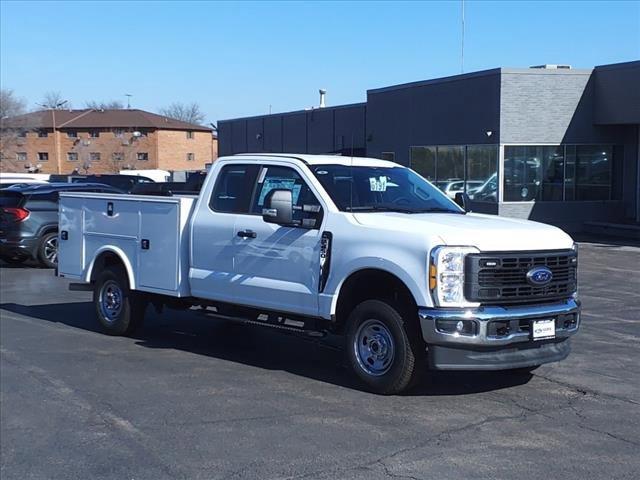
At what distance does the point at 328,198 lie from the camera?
7797mm

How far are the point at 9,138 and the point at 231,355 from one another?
66.1 m

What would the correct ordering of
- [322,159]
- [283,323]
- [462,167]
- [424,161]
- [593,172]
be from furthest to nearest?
[424,161] < [462,167] < [593,172] < [322,159] < [283,323]

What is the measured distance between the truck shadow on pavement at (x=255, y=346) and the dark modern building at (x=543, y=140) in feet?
54.2

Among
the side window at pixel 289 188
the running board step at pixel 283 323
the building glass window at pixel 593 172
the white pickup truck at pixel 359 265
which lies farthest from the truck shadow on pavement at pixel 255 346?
the building glass window at pixel 593 172

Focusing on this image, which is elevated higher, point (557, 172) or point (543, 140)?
point (543, 140)

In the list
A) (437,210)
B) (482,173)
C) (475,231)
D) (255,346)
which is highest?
(482,173)

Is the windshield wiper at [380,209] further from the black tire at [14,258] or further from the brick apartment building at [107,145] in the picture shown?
the brick apartment building at [107,145]

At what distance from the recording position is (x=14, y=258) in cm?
1841

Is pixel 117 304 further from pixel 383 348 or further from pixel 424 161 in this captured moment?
pixel 424 161

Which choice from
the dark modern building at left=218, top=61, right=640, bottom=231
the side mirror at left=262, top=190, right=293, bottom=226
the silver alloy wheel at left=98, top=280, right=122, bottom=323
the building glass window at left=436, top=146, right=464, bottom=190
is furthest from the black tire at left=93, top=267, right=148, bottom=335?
the building glass window at left=436, top=146, right=464, bottom=190

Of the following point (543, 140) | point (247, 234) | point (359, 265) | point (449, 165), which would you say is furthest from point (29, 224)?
point (543, 140)

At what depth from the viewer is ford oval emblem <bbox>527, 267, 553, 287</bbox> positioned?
22.7 feet

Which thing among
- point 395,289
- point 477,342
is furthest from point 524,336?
point 395,289

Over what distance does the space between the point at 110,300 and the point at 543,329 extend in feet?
18.6
